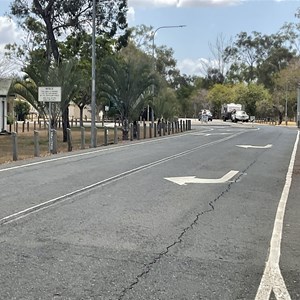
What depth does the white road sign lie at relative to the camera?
69.1 ft

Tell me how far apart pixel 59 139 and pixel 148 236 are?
2559cm

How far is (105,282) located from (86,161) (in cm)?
1161

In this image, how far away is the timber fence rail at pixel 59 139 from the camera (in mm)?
18516

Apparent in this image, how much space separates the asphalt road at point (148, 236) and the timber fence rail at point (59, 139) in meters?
5.80

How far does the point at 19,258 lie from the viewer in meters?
5.56

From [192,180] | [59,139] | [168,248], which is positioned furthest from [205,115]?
[168,248]

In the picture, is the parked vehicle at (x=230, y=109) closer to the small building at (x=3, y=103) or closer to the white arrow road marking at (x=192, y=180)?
the small building at (x=3, y=103)

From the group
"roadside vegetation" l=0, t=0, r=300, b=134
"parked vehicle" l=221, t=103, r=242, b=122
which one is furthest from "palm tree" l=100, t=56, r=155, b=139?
"parked vehicle" l=221, t=103, r=242, b=122

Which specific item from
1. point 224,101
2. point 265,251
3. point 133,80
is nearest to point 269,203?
point 265,251

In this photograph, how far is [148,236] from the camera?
6641 millimetres

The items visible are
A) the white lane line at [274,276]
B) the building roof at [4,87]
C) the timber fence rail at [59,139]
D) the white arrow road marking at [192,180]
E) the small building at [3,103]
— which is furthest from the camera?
the small building at [3,103]

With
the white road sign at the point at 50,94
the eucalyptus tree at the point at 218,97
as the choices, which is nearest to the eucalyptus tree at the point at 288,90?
the eucalyptus tree at the point at 218,97

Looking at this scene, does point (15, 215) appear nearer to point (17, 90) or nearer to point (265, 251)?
point (265, 251)

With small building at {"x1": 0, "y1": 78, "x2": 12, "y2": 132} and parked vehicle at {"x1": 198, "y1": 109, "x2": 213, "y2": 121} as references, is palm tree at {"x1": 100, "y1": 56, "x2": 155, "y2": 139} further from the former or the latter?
parked vehicle at {"x1": 198, "y1": 109, "x2": 213, "y2": 121}
